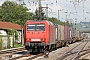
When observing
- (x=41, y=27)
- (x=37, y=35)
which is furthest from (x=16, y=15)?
(x=37, y=35)

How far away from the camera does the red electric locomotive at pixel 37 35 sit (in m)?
25.7

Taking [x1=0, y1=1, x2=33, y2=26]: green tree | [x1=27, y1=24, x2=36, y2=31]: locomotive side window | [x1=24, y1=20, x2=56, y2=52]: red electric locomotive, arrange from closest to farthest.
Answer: [x1=24, y1=20, x2=56, y2=52]: red electric locomotive, [x1=27, y1=24, x2=36, y2=31]: locomotive side window, [x1=0, y1=1, x2=33, y2=26]: green tree

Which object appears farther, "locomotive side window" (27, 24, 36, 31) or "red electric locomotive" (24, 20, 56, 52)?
"locomotive side window" (27, 24, 36, 31)

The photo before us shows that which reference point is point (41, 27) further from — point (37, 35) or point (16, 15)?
point (16, 15)

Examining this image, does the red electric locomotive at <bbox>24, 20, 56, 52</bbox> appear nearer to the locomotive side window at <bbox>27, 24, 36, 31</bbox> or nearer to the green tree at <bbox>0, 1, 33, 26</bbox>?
the locomotive side window at <bbox>27, 24, 36, 31</bbox>

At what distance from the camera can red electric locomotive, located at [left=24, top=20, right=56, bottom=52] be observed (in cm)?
2573

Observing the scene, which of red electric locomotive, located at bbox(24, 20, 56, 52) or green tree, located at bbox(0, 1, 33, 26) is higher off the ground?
green tree, located at bbox(0, 1, 33, 26)

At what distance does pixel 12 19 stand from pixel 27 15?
5.16 m

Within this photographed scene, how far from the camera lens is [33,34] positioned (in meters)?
26.0

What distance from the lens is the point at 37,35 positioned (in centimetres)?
2598

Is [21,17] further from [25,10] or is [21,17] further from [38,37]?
[38,37]

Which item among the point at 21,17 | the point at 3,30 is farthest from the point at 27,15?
the point at 3,30

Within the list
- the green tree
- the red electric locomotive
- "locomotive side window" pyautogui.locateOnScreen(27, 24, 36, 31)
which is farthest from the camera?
the green tree

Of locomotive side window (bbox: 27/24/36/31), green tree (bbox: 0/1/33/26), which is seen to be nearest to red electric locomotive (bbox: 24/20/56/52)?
locomotive side window (bbox: 27/24/36/31)
